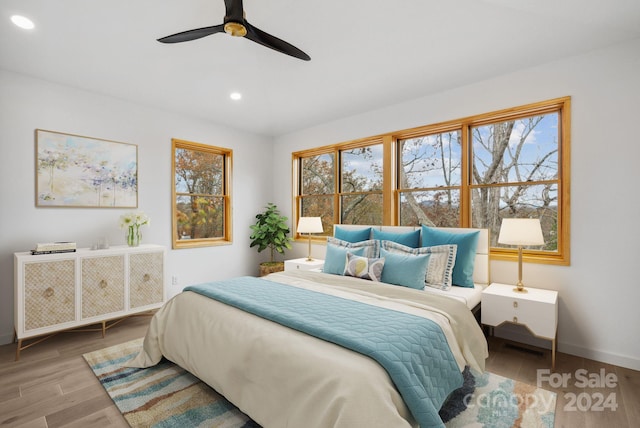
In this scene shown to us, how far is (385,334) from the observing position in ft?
5.41

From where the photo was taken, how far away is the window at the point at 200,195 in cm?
430

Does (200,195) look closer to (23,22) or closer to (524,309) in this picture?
(23,22)

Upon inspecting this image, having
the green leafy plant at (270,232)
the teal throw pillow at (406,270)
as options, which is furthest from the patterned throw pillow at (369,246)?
the green leafy plant at (270,232)

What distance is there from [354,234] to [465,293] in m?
1.44

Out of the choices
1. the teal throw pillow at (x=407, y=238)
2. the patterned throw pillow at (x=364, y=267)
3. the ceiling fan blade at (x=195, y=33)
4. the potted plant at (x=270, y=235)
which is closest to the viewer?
the ceiling fan blade at (x=195, y=33)

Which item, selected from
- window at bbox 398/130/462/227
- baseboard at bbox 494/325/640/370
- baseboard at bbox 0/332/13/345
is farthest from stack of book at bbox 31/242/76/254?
baseboard at bbox 494/325/640/370

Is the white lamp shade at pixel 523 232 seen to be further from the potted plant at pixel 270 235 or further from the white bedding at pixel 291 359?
the potted plant at pixel 270 235

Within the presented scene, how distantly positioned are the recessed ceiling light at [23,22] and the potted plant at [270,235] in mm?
3244

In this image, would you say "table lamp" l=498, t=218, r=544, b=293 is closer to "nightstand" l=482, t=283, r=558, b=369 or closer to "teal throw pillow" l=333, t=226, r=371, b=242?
"nightstand" l=482, t=283, r=558, b=369

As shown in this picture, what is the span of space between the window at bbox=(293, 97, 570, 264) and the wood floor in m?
0.90

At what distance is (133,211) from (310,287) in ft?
8.34

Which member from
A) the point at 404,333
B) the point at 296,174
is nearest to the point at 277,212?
the point at 296,174

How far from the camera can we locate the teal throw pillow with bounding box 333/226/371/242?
371 centimetres

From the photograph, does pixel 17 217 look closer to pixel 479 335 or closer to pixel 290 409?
pixel 290 409
